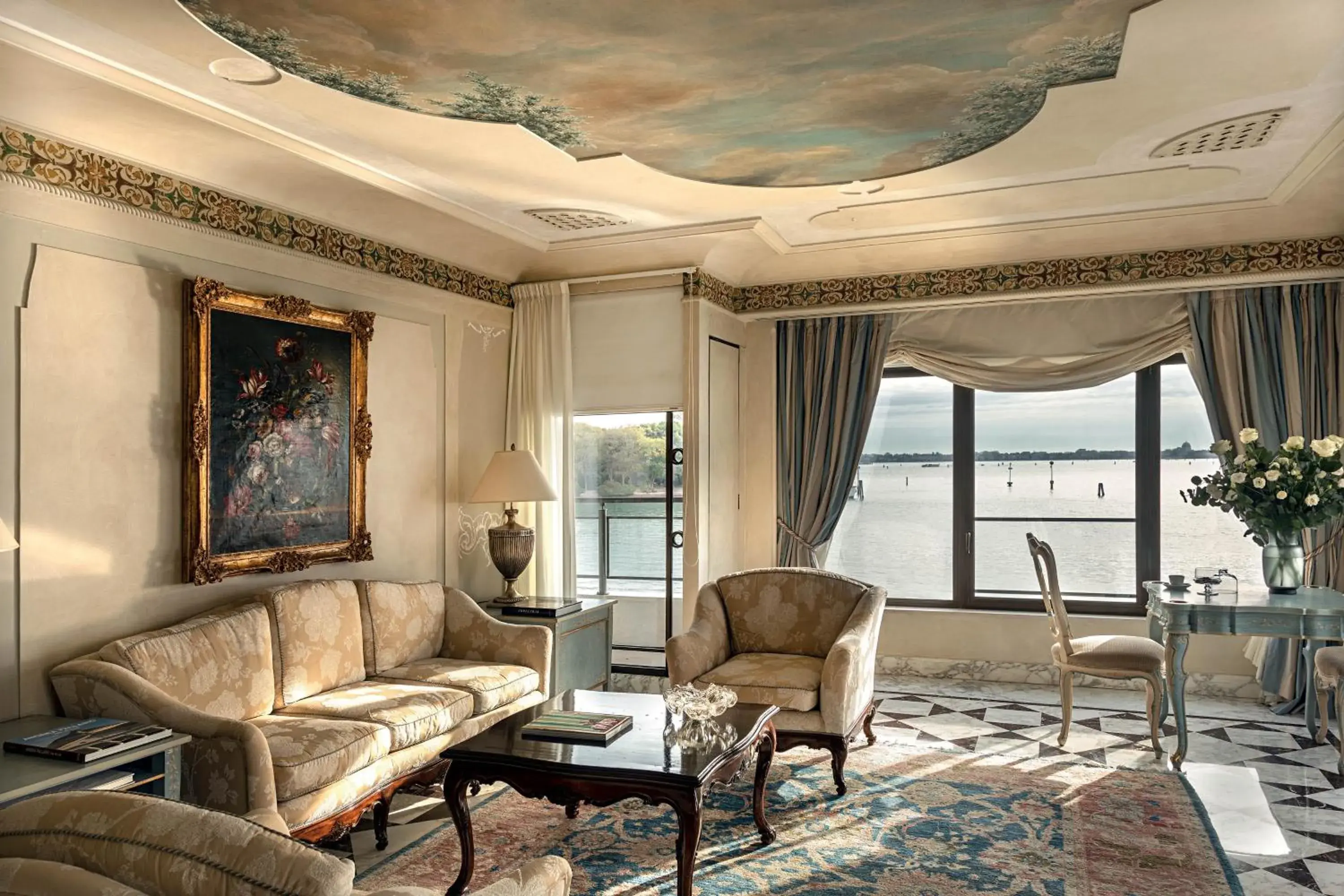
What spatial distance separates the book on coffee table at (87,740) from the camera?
2.76 m

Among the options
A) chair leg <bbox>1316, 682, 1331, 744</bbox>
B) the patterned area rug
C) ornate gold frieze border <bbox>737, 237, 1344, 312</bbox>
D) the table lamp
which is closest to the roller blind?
ornate gold frieze border <bbox>737, 237, 1344, 312</bbox>

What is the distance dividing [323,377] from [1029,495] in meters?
4.51

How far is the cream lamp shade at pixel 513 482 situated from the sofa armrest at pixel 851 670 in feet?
6.12

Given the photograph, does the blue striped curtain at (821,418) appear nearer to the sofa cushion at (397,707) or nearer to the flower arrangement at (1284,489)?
the flower arrangement at (1284,489)

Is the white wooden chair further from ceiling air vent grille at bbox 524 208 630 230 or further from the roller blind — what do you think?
ceiling air vent grille at bbox 524 208 630 230

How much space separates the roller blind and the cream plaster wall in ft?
5.82

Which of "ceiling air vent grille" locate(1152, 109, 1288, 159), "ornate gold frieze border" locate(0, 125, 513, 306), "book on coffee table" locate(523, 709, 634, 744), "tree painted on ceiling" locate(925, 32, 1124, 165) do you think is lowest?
"book on coffee table" locate(523, 709, 634, 744)

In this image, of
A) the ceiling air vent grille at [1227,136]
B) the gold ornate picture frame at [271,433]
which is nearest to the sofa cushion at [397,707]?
the gold ornate picture frame at [271,433]

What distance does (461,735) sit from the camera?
4.10 m

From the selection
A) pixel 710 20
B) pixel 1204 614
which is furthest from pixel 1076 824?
pixel 710 20

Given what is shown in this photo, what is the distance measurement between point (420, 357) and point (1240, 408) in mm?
4828

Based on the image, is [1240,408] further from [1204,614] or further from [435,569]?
[435,569]

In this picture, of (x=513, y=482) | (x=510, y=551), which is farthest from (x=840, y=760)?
(x=513, y=482)

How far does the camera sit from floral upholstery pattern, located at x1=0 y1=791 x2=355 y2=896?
138cm
